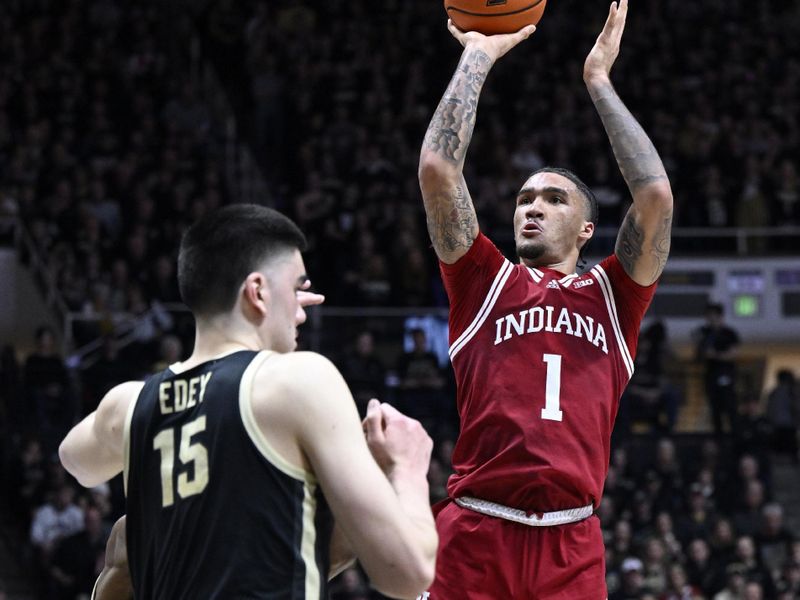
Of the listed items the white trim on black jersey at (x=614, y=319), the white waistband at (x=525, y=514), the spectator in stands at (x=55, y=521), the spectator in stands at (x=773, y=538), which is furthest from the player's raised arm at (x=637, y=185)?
the spectator in stands at (x=773, y=538)

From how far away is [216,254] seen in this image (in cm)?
338

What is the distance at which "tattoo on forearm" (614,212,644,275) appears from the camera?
5328mm

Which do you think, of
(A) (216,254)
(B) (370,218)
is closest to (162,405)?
(A) (216,254)

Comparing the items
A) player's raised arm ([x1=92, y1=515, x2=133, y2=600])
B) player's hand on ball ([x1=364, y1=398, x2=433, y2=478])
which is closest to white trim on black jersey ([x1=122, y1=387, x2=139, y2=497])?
player's raised arm ([x1=92, y1=515, x2=133, y2=600])

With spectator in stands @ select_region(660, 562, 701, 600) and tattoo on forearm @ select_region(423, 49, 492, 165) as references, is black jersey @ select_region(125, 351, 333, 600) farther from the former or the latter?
spectator in stands @ select_region(660, 562, 701, 600)

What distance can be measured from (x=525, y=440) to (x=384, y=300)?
38.3 ft

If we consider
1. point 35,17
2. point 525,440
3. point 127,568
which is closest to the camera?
point 127,568

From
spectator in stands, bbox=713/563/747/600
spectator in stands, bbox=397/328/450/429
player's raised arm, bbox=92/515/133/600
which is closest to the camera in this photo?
player's raised arm, bbox=92/515/133/600

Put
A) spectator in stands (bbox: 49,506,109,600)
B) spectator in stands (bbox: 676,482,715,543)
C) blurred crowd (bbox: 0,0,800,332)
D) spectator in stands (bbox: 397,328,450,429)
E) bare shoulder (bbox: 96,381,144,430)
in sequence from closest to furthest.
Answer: bare shoulder (bbox: 96,381,144,430), spectator in stands (bbox: 49,506,109,600), spectator in stands (bbox: 676,482,715,543), spectator in stands (bbox: 397,328,450,429), blurred crowd (bbox: 0,0,800,332)

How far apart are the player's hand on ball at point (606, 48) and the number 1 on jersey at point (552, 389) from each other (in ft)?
3.82

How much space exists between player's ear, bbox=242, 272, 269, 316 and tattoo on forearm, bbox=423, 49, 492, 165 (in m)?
1.82

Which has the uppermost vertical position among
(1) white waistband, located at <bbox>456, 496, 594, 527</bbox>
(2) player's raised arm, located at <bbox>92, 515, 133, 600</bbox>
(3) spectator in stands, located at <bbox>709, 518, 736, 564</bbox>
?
(2) player's raised arm, located at <bbox>92, 515, 133, 600</bbox>

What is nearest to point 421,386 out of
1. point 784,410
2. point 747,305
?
point 784,410

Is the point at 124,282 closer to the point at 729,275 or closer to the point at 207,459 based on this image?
the point at 729,275
